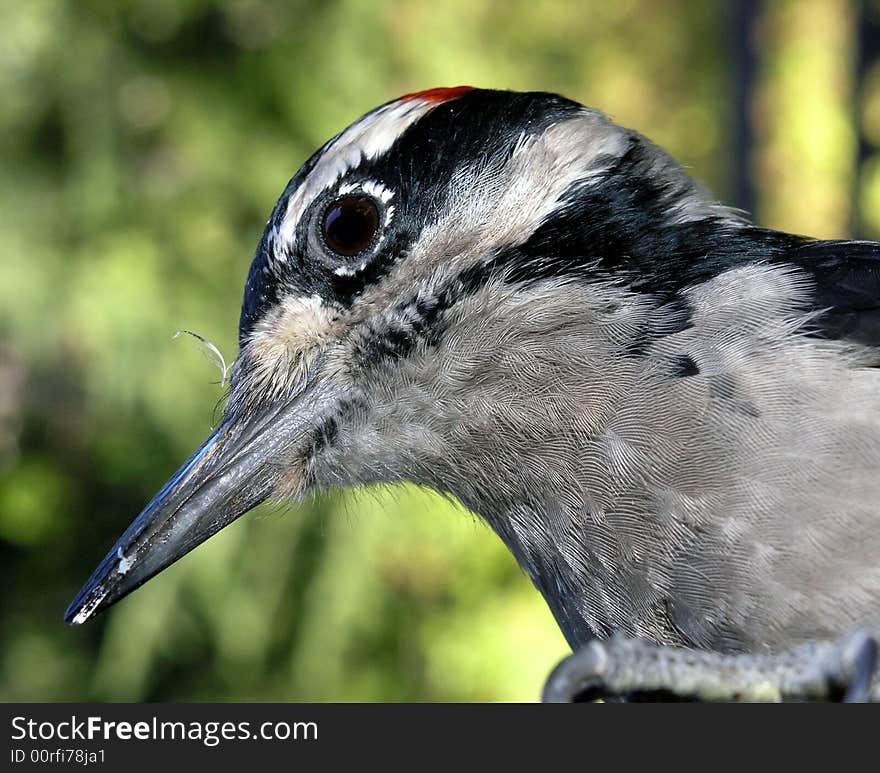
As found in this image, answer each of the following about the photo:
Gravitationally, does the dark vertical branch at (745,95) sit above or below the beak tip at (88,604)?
above

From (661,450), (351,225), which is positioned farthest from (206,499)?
(661,450)

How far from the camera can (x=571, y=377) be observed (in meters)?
1.72

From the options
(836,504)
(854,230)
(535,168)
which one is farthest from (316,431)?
(854,230)

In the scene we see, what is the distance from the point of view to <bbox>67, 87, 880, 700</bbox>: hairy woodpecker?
5.07 ft

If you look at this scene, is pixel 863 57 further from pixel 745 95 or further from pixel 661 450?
pixel 661 450

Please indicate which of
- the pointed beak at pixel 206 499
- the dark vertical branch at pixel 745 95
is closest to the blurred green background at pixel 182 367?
the dark vertical branch at pixel 745 95

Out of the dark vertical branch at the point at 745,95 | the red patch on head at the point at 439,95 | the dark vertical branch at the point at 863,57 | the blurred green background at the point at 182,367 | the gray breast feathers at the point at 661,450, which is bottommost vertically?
the gray breast feathers at the point at 661,450

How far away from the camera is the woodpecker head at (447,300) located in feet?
5.70

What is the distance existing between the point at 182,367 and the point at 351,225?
2717 mm

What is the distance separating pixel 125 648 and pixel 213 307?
1367mm

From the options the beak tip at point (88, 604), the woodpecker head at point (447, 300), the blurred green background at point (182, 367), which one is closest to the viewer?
the woodpecker head at point (447, 300)

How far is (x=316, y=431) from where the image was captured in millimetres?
1871

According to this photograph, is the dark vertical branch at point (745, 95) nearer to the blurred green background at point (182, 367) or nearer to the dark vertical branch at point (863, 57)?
the dark vertical branch at point (863, 57)

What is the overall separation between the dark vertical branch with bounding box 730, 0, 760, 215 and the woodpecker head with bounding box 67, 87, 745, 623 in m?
4.36
